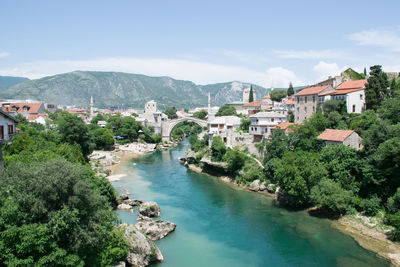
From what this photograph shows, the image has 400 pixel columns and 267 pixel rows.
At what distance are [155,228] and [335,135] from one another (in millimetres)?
16722

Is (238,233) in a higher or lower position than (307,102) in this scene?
lower

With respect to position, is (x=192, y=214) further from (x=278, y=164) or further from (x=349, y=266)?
(x=349, y=266)

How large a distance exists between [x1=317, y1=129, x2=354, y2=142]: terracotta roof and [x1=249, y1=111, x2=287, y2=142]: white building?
327 inches

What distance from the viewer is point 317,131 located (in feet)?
95.8

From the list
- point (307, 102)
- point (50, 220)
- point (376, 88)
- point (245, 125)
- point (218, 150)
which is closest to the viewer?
point (50, 220)

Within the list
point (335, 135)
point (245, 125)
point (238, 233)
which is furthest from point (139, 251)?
point (245, 125)

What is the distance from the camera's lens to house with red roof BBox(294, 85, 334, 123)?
3484cm

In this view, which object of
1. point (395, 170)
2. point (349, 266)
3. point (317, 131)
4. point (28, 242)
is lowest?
point (349, 266)

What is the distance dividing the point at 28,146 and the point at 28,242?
15.9 metres

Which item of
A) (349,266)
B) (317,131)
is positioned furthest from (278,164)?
(349,266)

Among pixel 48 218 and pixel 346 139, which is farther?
pixel 346 139

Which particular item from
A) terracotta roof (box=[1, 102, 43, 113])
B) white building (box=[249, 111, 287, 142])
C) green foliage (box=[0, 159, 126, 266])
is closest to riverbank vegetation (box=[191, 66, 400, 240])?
white building (box=[249, 111, 287, 142])

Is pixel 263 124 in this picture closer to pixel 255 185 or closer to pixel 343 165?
pixel 255 185

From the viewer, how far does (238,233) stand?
66.0 ft
